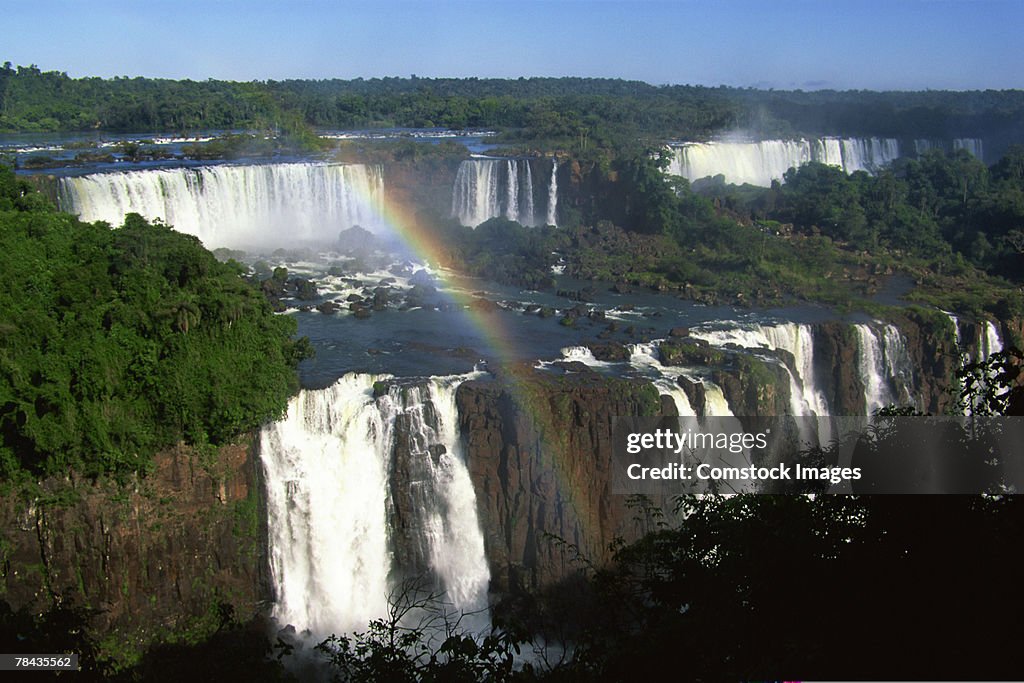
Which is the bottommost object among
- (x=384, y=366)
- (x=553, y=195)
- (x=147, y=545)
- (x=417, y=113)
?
(x=147, y=545)

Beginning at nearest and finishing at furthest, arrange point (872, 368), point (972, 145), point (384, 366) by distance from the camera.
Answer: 1. point (384, 366)
2. point (872, 368)
3. point (972, 145)

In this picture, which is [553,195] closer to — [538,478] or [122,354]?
[538,478]

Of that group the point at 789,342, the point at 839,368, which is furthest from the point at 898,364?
the point at 789,342

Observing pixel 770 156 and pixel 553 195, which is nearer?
pixel 553 195

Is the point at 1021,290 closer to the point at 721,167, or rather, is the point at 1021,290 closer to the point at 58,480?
the point at 721,167

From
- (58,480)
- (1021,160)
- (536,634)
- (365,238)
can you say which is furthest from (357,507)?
(1021,160)

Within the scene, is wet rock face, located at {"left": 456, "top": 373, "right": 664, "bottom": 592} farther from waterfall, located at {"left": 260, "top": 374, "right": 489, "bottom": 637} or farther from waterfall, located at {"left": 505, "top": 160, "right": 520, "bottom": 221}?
waterfall, located at {"left": 505, "top": 160, "right": 520, "bottom": 221}

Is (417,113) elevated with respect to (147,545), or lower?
elevated
